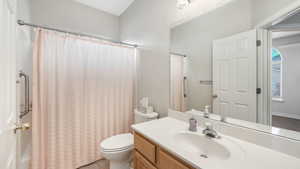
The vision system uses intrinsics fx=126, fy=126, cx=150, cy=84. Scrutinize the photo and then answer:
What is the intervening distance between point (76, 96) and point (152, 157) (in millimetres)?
A: 1284

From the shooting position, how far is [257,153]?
787mm

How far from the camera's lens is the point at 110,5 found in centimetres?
236

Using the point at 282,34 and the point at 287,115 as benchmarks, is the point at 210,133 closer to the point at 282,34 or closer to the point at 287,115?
the point at 287,115

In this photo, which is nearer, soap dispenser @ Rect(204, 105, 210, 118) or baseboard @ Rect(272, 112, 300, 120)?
baseboard @ Rect(272, 112, 300, 120)

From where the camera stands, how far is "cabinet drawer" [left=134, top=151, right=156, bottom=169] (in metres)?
1.04

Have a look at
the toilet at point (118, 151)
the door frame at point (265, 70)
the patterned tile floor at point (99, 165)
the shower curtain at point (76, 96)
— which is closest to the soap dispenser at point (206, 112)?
the door frame at point (265, 70)

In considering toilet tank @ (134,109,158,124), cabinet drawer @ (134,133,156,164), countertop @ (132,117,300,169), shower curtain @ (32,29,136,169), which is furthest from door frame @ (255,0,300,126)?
shower curtain @ (32,29,136,169)

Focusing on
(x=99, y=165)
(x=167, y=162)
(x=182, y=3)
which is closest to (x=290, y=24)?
(x=182, y=3)

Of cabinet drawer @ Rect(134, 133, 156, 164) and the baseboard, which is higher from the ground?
the baseboard

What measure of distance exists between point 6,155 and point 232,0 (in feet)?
6.11

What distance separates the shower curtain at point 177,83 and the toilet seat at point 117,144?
70 centimetres

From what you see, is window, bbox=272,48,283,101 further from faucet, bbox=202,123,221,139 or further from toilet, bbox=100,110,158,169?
toilet, bbox=100,110,158,169

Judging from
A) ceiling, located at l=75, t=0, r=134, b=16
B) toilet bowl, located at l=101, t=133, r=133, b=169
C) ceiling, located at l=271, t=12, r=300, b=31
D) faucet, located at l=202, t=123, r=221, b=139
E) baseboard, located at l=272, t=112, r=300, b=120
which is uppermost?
ceiling, located at l=75, t=0, r=134, b=16

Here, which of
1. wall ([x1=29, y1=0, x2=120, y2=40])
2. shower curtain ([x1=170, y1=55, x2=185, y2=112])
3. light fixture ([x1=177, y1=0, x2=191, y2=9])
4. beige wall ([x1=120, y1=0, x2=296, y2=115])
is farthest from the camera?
wall ([x1=29, y1=0, x2=120, y2=40])
